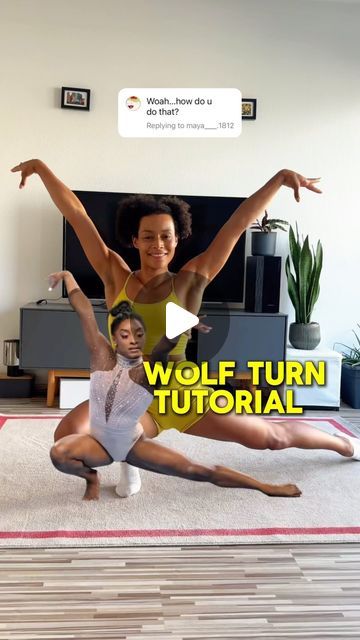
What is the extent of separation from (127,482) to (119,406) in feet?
2.11

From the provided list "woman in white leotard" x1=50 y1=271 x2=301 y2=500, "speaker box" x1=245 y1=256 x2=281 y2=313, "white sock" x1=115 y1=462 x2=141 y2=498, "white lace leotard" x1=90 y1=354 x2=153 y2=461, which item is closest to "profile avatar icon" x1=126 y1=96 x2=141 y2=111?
"woman in white leotard" x1=50 y1=271 x2=301 y2=500

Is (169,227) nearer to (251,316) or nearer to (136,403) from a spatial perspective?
(136,403)

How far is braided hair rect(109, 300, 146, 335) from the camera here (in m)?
1.87

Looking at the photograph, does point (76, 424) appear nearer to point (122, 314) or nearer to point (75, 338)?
point (122, 314)

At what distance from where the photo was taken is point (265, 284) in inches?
152

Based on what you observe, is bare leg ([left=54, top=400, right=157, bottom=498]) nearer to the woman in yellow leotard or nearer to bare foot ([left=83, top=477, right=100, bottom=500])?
the woman in yellow leotard

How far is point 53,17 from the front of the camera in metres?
3.91

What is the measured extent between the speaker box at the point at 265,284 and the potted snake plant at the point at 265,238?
0.24 feet

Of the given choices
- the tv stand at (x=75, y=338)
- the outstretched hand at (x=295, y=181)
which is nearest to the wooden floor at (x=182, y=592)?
the outstretched hand at (x=295, y=181)

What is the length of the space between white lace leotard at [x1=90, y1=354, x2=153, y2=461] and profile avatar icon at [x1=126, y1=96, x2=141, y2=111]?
0.71 metres

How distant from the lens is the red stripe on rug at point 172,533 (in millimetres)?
2098

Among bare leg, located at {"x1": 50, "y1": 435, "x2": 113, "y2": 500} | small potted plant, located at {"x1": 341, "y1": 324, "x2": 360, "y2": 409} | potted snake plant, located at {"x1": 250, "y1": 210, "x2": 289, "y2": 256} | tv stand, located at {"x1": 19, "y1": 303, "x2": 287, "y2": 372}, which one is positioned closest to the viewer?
bare leg, located at {"x1": 50, "y1": 435, "x2": 113, "y2": 500}
